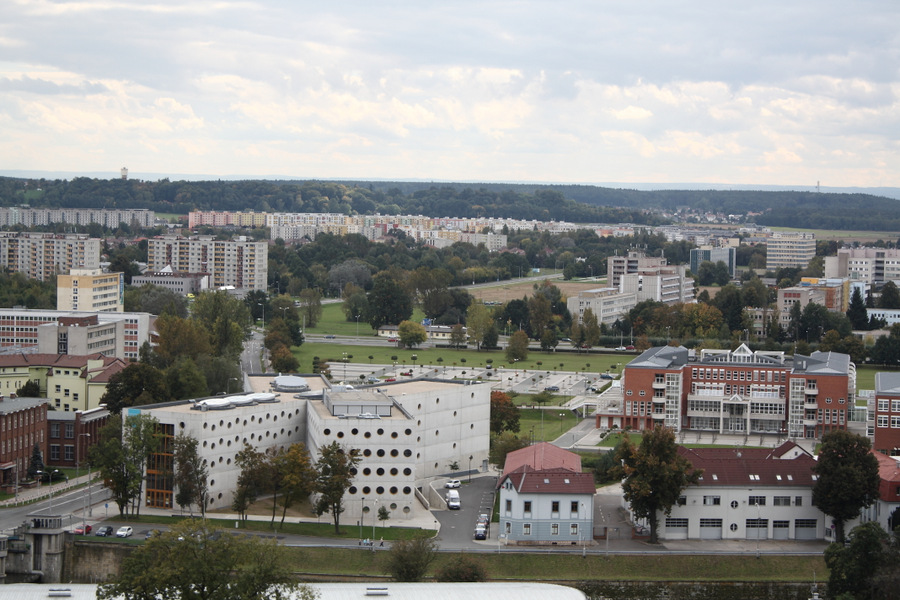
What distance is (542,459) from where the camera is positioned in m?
34.6

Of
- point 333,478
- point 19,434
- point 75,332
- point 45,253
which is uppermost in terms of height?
point 45,253

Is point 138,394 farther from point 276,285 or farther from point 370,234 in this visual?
point 370,234

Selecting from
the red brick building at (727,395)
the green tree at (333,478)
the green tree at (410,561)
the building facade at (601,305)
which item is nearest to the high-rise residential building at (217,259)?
the building facade at (601,305)

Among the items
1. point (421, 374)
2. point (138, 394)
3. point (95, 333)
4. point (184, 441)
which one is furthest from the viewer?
point (421, 374)

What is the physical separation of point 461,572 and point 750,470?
10.1 m

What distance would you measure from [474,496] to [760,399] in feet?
54.8

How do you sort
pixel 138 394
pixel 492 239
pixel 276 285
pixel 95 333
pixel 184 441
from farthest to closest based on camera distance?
pixel 492 239
pixel 276 285
pixel 95 333
pixel 138 394
pixel 184 441

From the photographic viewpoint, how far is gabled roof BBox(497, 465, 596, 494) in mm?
32125

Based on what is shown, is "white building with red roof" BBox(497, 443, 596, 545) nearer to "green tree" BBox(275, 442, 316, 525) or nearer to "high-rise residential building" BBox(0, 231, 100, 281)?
"green tree" BBox(275, 442, 316, 525)

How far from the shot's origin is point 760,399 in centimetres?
4853

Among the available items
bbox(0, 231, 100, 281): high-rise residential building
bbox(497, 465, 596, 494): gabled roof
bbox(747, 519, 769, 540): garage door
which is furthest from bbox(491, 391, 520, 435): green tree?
bbox(0, 231, 100, 281): high-rise residential building

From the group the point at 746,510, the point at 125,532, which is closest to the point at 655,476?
the point at 746,510

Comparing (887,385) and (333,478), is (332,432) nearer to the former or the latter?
(333,478)

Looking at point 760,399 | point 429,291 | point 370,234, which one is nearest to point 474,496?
point 760,399
